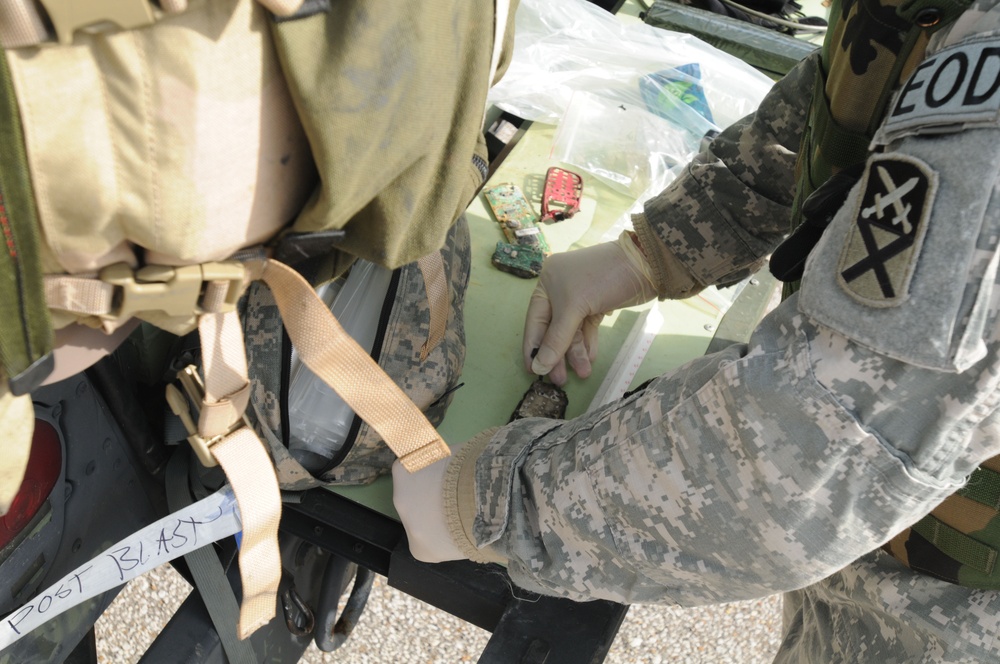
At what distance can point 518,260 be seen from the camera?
Answer: 4.29 feet

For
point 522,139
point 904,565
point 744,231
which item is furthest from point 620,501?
point 522,139

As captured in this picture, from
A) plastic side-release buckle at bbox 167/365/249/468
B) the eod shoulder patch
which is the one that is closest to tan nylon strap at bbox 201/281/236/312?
plastic side-release buckle at bbox 167/365/249/468

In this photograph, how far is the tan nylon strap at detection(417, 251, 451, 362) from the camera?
0.92 m

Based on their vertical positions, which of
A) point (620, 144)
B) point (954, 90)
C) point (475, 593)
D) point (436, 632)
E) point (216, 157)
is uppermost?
point (954, 90)

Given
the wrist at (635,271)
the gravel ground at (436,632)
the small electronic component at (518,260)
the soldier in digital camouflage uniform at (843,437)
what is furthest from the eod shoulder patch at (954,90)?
the gravel ground at (436,632)

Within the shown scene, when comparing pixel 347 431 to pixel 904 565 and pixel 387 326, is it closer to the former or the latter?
pixel 387 326

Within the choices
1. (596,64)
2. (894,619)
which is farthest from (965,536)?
(596,64)

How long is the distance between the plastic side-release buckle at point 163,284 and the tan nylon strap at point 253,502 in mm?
173

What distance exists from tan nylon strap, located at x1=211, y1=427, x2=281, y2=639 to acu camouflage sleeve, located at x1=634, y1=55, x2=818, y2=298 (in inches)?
27.4

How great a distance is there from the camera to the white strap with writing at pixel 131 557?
0.75 metres

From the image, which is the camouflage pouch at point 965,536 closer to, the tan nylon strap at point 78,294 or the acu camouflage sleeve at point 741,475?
the acu camouflage sleeve at point 741,475

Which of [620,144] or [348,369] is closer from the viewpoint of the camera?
[348,369]

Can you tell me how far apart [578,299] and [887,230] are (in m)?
0.63

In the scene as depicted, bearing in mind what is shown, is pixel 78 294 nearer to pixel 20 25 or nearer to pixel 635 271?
pixel 20 25
